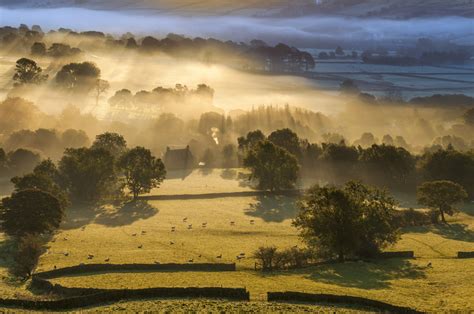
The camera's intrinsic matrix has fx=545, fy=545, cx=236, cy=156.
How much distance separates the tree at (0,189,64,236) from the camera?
246ft

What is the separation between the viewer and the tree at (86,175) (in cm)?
10219

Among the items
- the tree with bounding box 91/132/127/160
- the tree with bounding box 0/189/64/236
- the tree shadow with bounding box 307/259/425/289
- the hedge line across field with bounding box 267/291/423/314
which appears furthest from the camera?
the tree with bounding box 91/132/127/160

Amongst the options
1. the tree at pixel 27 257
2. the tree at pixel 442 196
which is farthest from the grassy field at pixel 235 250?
the tree at pixel 442 196

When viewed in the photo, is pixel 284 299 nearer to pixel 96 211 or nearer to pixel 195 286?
pixel 195 286

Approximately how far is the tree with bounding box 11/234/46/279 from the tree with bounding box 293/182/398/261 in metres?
32.2

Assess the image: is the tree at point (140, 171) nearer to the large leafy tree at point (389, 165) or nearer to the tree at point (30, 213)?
the tree at point (30, 213)

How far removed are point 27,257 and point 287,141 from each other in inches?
3250

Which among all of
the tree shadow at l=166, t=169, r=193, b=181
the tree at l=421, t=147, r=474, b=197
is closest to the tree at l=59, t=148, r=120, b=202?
the tree shadow at l=166, t=169, r=193, b=181

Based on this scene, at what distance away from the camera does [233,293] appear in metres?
50.1

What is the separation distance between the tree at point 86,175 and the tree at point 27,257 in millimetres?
33773

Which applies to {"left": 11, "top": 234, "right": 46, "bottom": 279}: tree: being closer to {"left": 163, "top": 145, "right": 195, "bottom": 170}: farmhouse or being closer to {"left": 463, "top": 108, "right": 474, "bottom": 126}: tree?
{"left": 163, "top": 145, "right": 195, "bottom": 170}: farmhouse

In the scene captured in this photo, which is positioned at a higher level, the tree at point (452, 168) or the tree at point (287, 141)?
the tree at point (287, 141)

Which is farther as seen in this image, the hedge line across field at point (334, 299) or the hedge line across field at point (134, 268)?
the hedge line across field at point (134, 268)

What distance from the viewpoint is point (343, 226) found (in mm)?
67875
